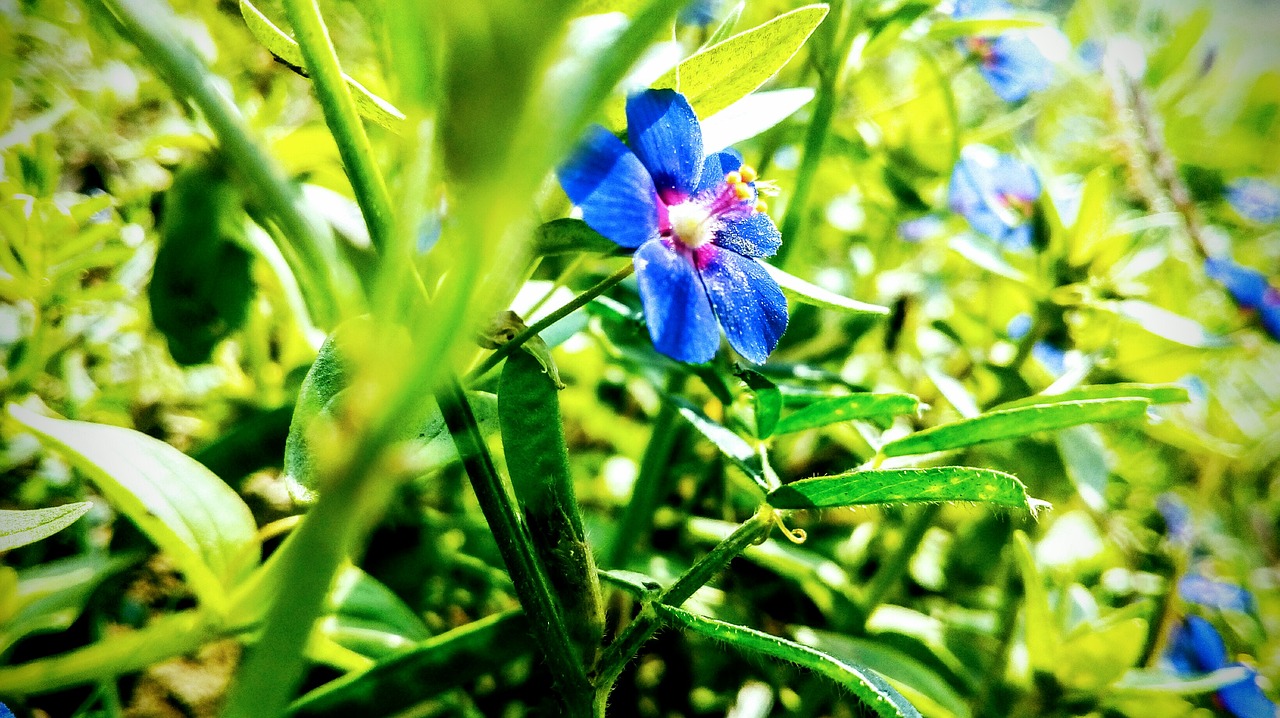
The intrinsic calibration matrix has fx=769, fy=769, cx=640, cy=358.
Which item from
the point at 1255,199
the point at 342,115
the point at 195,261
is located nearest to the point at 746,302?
the point at 342,115

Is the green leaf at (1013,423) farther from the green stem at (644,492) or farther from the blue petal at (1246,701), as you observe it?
the blue petal at (1246,701)

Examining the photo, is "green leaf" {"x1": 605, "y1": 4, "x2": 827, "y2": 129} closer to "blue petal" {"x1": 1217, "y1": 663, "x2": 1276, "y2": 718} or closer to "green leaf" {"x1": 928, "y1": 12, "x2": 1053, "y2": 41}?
"green leaf" {"x1": 928, "y1": 12, "x2": 1053, "y2": 41}

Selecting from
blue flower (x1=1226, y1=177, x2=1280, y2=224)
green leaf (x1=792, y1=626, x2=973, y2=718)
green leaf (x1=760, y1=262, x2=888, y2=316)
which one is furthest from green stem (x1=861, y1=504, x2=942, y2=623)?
blue flower (x1=1226, y1=177, x2=1280, y2=224)

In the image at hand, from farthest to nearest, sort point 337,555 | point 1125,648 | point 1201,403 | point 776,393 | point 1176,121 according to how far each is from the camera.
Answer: point 1176,121, point 1201,403, point 1125,648, point 776,393, point 337,555

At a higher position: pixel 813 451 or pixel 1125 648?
pixel 813 451

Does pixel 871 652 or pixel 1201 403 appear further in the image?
pixel 1201 403

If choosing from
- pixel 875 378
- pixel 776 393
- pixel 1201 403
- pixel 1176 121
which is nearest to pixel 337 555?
pixel 776 393

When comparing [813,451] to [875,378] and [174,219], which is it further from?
[174,219]
